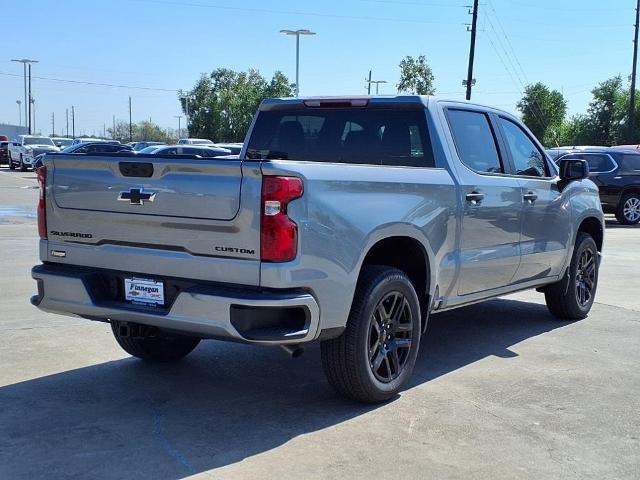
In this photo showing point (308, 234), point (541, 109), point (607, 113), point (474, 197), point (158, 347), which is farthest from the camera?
point (541, 109)

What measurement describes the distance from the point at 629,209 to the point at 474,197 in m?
14.9

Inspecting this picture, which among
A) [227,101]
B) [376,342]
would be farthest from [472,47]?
[227,101]

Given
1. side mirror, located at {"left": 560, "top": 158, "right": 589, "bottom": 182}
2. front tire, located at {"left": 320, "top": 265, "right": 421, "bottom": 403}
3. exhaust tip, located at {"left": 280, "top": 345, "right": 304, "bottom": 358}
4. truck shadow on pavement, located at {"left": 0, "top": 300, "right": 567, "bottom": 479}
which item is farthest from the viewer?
side mirror, located at {"left": 560, "top": 158, "right": 589, "bottom": 182}

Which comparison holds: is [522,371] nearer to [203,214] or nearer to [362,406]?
[362,406]

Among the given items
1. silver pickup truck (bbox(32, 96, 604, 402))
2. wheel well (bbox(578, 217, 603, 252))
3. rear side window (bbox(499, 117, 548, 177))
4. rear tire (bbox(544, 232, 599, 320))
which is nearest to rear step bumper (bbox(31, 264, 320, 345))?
silver pickup truck (bbox(32, 96, 604, 402))

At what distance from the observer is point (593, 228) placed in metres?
8.02

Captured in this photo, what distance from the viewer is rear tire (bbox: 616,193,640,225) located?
18938 mm

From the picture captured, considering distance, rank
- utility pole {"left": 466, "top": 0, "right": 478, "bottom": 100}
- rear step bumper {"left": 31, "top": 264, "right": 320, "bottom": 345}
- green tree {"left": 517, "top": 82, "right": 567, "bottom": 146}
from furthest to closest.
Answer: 1. green tree {"left": 517, "top": 82, "right": 567, "bottom": 146}
2. utility pole {"left": 466, "top": 0, "right": 478, "bottom": 100}
3. rear step bumper {"left": 31, "top": 264, "right": 320, "bottom": 345}

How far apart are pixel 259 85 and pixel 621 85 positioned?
31.1 meters

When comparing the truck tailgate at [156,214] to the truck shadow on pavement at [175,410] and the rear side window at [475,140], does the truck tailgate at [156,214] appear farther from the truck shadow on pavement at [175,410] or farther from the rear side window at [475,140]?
the rear side window at [475,140]

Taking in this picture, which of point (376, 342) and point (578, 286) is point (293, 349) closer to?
point (376, 342)

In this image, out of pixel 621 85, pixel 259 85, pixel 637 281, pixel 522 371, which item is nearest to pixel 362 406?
pixel 522 371

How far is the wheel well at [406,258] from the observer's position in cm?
507

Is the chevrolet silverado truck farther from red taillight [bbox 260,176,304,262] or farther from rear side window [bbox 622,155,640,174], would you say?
red taillight [bbox 260,176,304,262]
